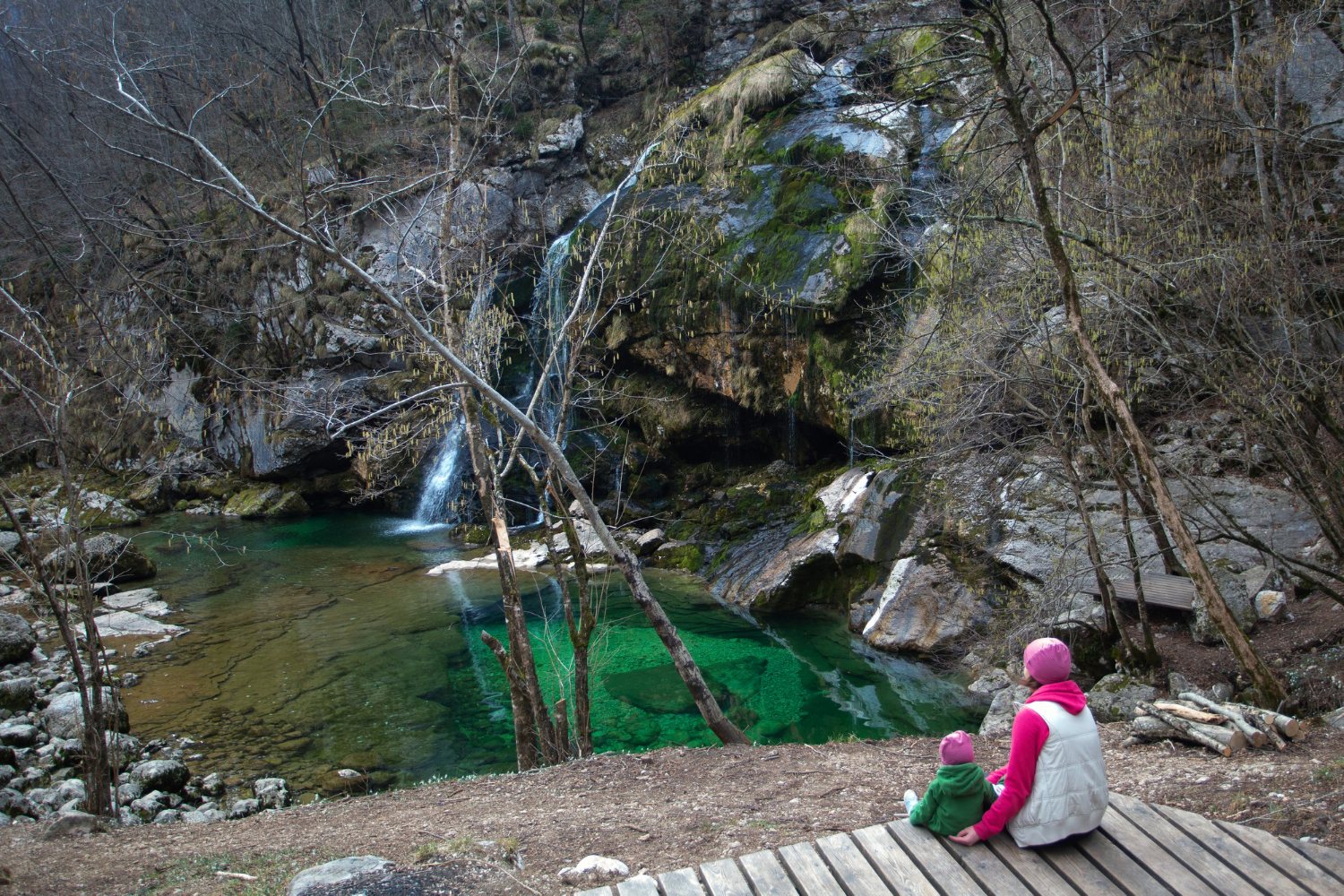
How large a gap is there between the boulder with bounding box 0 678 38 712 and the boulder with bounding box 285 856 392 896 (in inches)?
342

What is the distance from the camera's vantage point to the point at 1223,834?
2998mm

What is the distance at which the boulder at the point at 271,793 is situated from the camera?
7514mm

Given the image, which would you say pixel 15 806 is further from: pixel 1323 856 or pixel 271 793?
pixel 1323 856

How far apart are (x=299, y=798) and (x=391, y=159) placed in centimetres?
1928

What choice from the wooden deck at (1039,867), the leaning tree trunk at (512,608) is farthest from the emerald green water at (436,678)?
the wooden deck at (1039,867)

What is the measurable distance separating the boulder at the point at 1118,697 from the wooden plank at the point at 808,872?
18.1 ft

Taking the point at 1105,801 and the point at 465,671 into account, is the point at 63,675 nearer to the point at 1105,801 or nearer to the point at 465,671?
the point at 465,671

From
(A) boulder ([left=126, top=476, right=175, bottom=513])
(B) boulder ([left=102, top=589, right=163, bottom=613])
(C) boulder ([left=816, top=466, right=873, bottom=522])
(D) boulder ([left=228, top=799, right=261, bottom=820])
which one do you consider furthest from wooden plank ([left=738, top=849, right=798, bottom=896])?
(A) boulder ([left=126, top=476, right=175, bottom=513])

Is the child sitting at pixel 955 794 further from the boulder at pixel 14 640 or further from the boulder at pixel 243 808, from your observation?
the boulder at pixel 14 640

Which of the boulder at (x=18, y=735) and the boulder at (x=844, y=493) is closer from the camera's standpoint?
the boulder at (x=18, y=735)

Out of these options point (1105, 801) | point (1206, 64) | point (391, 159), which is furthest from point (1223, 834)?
point (391, 159)

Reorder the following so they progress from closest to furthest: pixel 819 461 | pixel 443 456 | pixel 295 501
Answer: pixel 819 461 → pixel 443 456 → pixel 295 501

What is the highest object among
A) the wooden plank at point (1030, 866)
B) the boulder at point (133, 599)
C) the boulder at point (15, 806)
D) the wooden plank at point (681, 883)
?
the wooden plank at point (681, 883)

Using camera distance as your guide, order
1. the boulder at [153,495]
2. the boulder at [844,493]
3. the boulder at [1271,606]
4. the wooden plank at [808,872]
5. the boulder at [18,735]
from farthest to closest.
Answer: the boulder at [153,495] → the boulder at [844,493] → the boulder at [18,735] → the boulder at [1271,606] → the wooden plank at [808,872]
